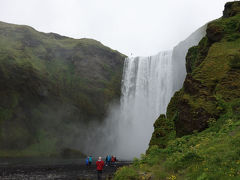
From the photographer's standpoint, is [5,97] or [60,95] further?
[60,95]

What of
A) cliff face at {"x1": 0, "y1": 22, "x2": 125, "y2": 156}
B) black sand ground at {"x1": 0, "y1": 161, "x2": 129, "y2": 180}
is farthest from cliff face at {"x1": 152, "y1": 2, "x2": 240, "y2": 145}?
cliff face at {"x1": 0, "y1": 22, "x2": 125, "y2": 156}

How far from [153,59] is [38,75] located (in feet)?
111

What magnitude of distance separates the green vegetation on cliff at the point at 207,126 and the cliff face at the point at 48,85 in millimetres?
48588

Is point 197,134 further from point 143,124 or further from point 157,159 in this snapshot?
point 143,124

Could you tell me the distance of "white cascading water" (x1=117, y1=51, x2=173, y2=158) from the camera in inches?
2575

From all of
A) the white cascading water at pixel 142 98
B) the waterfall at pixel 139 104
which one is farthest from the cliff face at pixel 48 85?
the white cascading water at pixel 142 98

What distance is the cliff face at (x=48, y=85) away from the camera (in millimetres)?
61531

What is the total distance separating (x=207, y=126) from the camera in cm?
1582

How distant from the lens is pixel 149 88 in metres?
69.9

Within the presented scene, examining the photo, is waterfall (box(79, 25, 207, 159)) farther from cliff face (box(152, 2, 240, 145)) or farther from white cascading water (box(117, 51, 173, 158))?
cliff face (box(152, 2, 240, 145))

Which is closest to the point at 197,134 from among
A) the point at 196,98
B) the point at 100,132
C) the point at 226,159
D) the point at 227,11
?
the point at 196,98

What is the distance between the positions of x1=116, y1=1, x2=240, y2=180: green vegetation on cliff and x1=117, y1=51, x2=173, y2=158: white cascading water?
40597 millimetres

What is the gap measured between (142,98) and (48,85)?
90.4ft

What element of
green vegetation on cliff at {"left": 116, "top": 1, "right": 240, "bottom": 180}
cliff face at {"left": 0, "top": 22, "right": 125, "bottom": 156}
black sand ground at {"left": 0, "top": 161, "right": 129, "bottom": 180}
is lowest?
black sand ground at {"left": 0, "top": 161, "right": 129, "bottom": 180}
